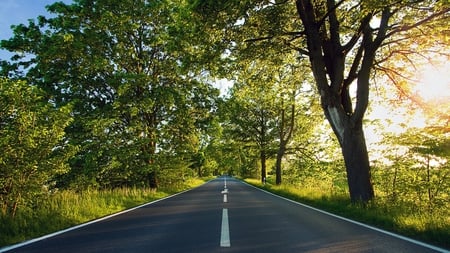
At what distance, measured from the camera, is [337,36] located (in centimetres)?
1237

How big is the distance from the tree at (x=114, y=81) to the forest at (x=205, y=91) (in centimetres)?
8

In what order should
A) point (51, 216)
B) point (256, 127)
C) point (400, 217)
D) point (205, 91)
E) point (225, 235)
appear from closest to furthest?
point (225, 235), point (400, 217), point (51, 216), point (205, 91), point (256, 127)

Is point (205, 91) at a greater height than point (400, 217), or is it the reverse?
point (205, 91)

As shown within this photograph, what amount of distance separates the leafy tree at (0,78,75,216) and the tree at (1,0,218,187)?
9.37m

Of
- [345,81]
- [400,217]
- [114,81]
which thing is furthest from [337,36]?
[114,81]

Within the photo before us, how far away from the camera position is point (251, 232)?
21.6 feet

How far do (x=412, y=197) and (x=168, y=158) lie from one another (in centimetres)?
1551

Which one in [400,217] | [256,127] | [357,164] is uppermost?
[256,127]

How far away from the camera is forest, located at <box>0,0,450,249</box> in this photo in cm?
881

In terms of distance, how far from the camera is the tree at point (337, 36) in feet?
34.3

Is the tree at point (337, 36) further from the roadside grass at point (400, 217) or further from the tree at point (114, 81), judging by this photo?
the tree at point (114, 81)

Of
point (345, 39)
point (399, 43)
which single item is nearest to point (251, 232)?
point (399, 43)

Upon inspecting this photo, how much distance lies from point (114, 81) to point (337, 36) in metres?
12.3

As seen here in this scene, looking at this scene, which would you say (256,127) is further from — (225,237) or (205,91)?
(225,237)
